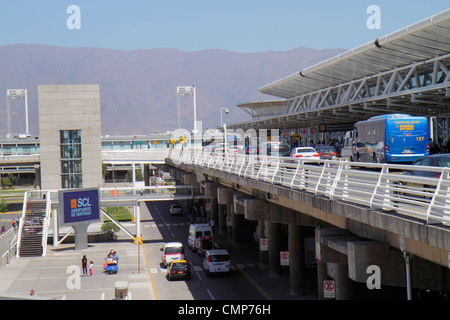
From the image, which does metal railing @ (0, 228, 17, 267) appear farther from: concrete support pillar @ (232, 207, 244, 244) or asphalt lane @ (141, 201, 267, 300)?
concrete support pillar @ (232, 207, 244, 244)

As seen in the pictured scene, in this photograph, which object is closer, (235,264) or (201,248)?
(235,264)

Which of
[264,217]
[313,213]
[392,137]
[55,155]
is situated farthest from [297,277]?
[55,155]

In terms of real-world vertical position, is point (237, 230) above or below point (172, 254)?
above

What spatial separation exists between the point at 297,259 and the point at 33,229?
29419mm

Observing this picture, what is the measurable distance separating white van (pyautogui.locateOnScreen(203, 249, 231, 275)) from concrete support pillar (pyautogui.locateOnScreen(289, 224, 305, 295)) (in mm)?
7130

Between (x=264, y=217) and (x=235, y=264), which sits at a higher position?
(x=264, y=217)

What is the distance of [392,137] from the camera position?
94.8 ft

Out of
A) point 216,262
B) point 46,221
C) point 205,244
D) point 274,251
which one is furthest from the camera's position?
point 46,221

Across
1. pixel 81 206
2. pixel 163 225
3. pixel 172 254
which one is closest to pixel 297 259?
pixel 172 254

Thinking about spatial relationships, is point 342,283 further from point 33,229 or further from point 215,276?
point 33,229

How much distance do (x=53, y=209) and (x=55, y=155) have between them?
40.8 feet

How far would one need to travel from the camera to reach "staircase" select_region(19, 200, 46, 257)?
1921 inches

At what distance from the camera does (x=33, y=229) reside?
5091 cm
